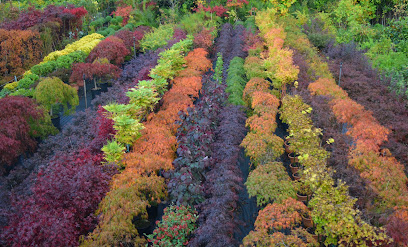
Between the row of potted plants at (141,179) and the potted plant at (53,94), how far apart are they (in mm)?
2577

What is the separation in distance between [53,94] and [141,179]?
463 cm

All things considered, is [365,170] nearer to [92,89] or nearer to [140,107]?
[140,107]

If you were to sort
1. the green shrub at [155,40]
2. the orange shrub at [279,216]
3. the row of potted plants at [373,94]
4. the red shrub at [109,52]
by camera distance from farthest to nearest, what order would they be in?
the green shrub at [155,40], the red shrub at [109,52], the row of potted plants at [373,94], the orange shrub at [279,216]

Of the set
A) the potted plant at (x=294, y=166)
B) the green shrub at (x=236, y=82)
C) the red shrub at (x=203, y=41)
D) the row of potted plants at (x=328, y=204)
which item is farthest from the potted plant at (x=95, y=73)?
the row of potted plants at (x=328, y=204)

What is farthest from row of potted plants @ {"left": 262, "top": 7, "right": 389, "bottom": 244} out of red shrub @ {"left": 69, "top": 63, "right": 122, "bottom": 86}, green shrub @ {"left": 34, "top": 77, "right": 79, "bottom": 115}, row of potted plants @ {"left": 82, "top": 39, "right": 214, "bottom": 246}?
red shrub @ {"left": 69, "top": 63, "right": 122, "bottom": 86}

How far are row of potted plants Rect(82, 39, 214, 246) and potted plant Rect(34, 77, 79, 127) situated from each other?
2.58 meters

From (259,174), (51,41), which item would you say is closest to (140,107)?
(259,174)

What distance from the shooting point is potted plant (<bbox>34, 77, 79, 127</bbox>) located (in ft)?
28.5

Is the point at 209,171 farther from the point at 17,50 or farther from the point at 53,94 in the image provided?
the point at 17,50

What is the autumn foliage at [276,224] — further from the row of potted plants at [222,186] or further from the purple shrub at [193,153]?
the purple shrub at [193,153]

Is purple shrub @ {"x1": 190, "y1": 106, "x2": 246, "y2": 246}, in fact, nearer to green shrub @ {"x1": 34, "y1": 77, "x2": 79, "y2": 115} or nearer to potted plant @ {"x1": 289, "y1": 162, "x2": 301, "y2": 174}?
potted plant @ {"x1": 289, "y1": 162, "x2": 301, "y2": 174}

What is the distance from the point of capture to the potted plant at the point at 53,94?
A: 8.69 meters

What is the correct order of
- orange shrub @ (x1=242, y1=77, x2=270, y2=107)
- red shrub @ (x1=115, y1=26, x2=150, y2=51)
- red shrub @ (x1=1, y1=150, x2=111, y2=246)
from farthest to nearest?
red shrub @ (x1=115, y1=26, x2=150, y2=51)
orange shrub @ (x1=242, y1=77, x2=270, y2=107)
red shrub @ (x1=1, y1=150, x2=111, y2=246)

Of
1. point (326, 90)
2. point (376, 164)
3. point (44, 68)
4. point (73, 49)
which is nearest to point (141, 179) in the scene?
point (376, 164)
